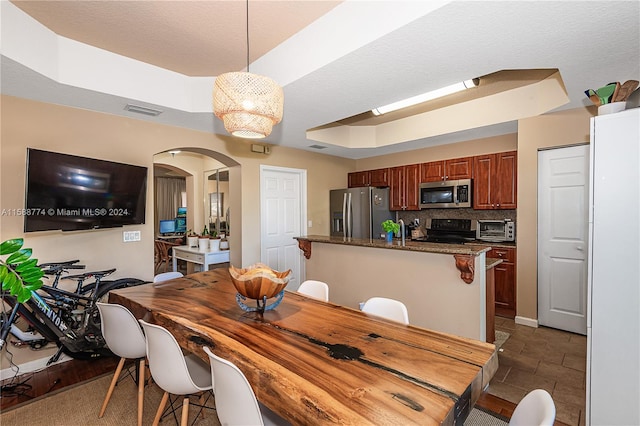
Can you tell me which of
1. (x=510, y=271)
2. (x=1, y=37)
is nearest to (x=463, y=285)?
(x=510, y=271)

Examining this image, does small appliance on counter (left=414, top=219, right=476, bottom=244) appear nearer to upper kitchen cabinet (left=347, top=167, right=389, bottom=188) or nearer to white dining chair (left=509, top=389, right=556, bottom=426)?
upper kitchen cabinet (left=347, top=167, right=389, bottom=188)

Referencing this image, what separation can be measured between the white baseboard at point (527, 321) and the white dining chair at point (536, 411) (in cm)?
A: 304

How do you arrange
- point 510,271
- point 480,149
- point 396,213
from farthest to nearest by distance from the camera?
1. point 396,213
2. point 480,149
3. point 510,271

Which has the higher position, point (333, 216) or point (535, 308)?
point (333, 216)

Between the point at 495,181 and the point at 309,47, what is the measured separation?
3.26 metres

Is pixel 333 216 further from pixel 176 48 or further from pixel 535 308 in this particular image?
pixel 176 48

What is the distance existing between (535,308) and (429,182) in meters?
2.23

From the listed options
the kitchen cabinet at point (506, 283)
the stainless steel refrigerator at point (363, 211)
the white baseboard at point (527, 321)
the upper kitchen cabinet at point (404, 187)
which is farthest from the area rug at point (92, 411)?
the upper kitchen cabinet at point (404, 187)

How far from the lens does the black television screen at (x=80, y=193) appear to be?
2371mm

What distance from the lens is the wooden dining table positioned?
0.92m

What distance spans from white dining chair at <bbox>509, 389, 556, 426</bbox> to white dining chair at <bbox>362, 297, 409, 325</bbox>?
761 millimetres

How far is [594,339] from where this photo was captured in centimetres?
175

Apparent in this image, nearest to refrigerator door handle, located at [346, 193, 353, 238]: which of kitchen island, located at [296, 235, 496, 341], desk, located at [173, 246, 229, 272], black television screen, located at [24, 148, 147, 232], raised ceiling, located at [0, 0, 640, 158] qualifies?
kitchen island, located at [296, 235, 496, 341]

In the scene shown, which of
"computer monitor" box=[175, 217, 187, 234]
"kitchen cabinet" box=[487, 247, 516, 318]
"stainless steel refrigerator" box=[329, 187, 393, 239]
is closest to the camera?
"kitchen cabinet" box=[487, 247, 516, 318]
